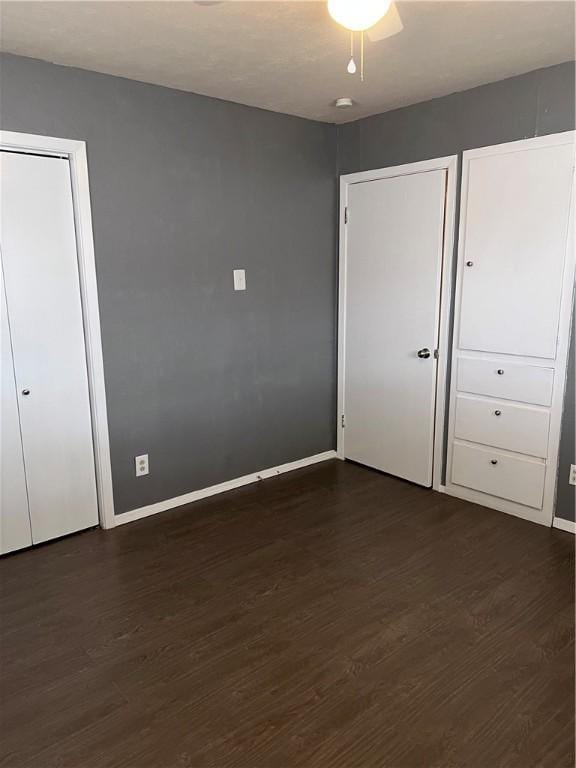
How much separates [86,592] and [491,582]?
188 centimetres

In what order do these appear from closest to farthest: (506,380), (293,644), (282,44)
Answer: (293,644) < (282,44) < (506,380)

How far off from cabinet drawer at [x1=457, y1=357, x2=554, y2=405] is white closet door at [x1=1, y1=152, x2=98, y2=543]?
7.26ft

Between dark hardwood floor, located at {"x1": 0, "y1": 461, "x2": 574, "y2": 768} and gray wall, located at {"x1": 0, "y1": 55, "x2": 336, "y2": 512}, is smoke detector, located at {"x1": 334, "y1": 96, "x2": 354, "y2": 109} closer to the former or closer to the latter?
gray wall, located at {"x1": 0, "y1": 55, "x2": 336, "y2": 512}

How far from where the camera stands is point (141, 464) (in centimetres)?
320

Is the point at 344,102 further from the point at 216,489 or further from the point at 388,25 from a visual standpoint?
the point at 216,489

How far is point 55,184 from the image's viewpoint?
2688 millimetres

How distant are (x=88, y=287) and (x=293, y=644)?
1.98 m

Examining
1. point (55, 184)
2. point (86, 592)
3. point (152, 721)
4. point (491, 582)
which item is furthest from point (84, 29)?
point (491, 582)

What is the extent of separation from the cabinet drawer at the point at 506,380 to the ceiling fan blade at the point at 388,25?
1.84 meters

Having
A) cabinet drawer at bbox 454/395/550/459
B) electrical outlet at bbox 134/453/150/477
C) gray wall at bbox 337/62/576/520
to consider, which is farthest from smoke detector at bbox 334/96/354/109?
electrical outlet at bbox 134/453/150/477

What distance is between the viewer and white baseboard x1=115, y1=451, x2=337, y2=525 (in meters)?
3.21

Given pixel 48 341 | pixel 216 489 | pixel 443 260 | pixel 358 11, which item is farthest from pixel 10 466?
pixel 443 260

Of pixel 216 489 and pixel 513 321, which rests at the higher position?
pixel 513 321

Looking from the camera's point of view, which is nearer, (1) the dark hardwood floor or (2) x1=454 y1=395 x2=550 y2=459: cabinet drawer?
(1) the dark hardwood floor
